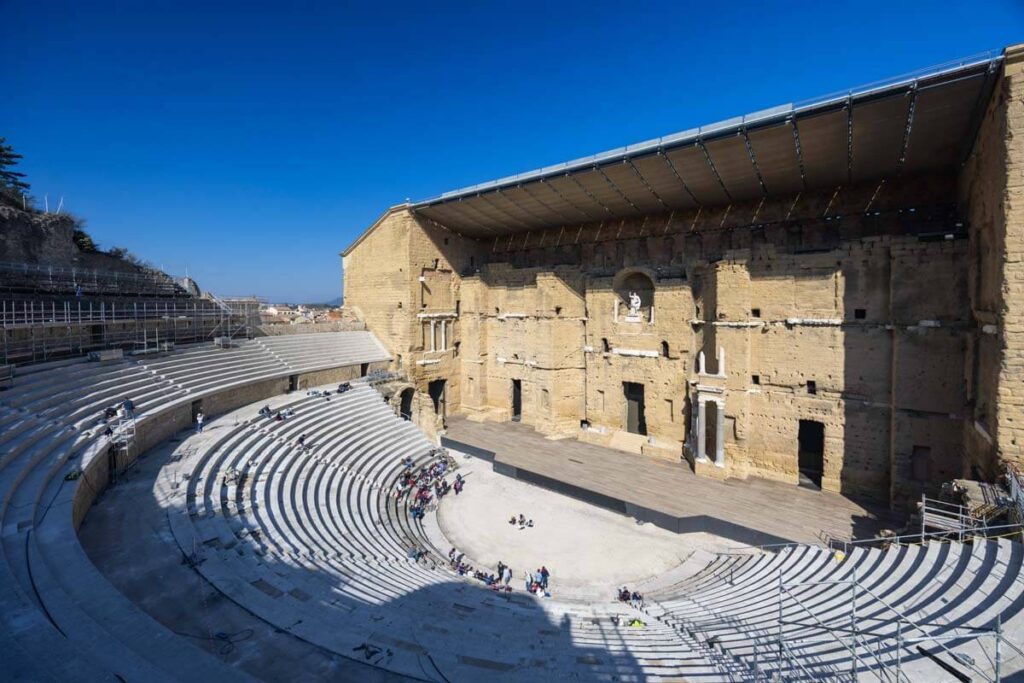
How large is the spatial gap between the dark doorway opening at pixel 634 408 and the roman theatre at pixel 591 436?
0.18 metres

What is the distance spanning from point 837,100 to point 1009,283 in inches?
300

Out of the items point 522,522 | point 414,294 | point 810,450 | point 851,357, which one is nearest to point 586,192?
point 414,294

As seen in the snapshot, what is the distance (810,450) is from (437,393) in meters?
20.6

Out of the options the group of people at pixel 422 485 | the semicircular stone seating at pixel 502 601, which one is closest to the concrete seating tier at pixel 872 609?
the semicircular stone seating at pixel 502 601

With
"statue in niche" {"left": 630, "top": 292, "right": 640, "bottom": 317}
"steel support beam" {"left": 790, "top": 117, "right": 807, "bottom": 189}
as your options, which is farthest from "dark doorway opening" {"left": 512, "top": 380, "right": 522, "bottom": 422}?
"steel support beam" {"left": 790, "top": 117, "right": 807, "bottom": 189}

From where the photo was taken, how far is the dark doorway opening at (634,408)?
74.4 ft

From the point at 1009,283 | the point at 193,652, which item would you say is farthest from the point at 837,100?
the point at 193,652

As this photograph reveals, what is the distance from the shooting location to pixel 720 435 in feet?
59.9

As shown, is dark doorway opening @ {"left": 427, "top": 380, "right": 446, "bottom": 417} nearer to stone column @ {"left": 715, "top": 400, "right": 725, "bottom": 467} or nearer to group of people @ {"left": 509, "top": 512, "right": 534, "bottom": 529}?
group of people @ {"left": 509, "top": 512, "right": 534, "bottom": 529}

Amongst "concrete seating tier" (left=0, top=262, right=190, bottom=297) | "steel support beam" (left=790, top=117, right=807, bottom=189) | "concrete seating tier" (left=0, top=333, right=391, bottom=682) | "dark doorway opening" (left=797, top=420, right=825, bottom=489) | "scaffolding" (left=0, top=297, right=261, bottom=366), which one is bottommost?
"dark doorway opening" (left=797, top=420, right=825, bottom=489)

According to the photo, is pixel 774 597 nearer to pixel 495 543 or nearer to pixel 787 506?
pixel 787 506

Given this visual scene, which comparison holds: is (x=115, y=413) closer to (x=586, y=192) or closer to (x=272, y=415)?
Result: (x=272, y=415)

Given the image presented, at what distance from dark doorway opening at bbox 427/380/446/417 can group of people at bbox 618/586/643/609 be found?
18.2 m

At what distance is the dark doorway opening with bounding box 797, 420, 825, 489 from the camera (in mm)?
17859
